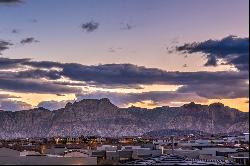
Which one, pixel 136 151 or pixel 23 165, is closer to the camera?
pixel 23 165

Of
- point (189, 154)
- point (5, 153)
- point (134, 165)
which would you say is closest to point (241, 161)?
point (189, 154)

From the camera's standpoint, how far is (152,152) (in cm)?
14812

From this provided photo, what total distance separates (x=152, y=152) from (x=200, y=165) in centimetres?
7357

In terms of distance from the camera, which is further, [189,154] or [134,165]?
[189,154]

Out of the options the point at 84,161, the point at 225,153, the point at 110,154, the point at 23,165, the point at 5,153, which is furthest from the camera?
the point at 225,153

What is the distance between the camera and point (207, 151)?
502 feet

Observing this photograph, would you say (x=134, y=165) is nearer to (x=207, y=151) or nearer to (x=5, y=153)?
(x=5, y=153)

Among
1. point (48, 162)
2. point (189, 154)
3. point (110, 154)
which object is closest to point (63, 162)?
point (48, 162)

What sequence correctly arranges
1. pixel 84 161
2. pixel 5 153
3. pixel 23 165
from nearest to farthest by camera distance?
pixel 23 165 → pixel 84 161 → pixel 5 153

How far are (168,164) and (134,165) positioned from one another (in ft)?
16.7

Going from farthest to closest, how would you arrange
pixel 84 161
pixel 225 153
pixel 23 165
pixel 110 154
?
pixel 225 153 → pixel 110 154 → pixel 84 161 → pixel 23 165

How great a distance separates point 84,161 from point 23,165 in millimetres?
9679

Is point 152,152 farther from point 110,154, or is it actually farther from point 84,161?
point 84,161

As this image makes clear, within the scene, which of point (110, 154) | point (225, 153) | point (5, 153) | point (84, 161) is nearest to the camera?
point (84, 161)
